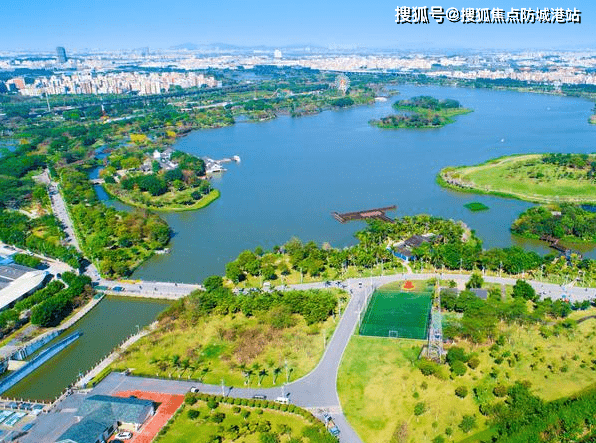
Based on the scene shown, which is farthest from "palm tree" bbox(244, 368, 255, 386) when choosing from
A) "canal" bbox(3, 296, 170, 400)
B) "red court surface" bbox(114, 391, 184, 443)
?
"canal" bbox(3, 296, 170, 400)

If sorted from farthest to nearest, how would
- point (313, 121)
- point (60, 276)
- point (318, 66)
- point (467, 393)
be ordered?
point (318, 66)
point (313, 121)
point (60, 276)
point (467, 393)

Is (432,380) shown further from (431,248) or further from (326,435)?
(431,248)

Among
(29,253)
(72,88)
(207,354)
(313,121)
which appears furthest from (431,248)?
(72,88)

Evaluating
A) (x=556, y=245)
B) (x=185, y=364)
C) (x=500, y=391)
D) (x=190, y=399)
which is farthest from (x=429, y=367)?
(x=556, y=245)

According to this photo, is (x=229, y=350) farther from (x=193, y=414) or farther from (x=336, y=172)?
(x=336, y=172)

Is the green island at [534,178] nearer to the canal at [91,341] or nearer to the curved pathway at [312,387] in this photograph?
the curved pathway at [312,387]

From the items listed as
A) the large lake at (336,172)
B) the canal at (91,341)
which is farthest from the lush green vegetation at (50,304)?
the large lake at (336,172)
